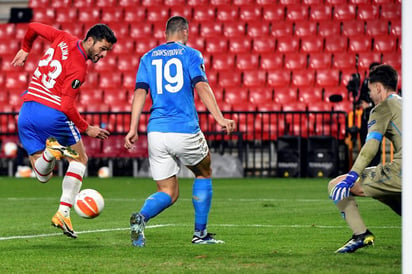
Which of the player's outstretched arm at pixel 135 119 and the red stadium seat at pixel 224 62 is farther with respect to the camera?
the red stadium seat at pixel 224 62

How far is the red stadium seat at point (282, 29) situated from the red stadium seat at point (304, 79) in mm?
1472

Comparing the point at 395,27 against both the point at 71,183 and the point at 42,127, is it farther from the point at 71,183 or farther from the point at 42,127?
the point at 71,183

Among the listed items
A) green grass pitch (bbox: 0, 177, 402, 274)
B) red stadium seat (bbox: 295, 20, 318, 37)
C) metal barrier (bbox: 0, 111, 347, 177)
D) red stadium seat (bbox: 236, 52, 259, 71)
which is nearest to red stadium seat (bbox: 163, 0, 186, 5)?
red stadium seat (bbox: 236, 52, 259, 71)

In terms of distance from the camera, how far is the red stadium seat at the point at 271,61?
23.8 meters

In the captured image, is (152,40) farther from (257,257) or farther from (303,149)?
(257,257)

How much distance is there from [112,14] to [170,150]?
63.0 ft

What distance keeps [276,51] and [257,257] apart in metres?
17.8

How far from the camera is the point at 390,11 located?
24.4 m

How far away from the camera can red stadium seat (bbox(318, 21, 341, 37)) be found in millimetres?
24172

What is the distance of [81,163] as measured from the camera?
8789 millimetres

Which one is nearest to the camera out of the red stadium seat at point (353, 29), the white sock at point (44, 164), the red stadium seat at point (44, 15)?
the white sock at point (44, 164)

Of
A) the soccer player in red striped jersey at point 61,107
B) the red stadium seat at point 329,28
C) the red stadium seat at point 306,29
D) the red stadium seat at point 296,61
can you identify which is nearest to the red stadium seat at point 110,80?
the red stadium seat at point 296,61

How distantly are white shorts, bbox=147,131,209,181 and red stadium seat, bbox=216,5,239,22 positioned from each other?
17.7 meters

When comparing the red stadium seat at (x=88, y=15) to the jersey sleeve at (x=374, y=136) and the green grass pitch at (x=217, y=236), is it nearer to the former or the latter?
the green grass pitch at (x=217, y=236)
